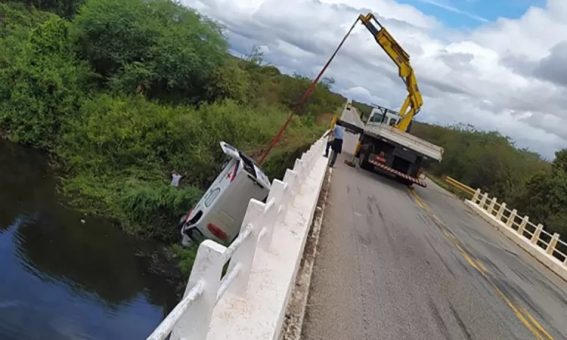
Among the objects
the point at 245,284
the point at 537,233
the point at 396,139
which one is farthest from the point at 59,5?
the point at 245,284

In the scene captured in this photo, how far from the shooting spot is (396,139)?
25.6 meters

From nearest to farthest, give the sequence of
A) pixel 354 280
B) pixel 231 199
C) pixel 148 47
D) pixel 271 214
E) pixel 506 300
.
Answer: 1. pixel 271 214
2. pixel 354 280
3. pixel 506 300
4. pixel 231 199
5. pixel 148 47

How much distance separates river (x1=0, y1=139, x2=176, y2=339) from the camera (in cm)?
1347

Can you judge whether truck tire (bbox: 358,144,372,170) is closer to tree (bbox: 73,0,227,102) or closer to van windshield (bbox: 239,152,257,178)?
van windshield (bbox: 239,152,257,178)

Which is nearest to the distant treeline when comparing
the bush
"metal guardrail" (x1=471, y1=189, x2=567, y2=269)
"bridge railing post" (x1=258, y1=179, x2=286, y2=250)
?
"metal guardrail" (x1=471, y1=189, x2=567, y2=269)

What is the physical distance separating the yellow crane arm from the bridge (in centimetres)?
1065

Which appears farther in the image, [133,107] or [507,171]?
[507,171]

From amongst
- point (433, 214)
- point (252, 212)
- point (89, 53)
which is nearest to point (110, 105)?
point (89, 53)

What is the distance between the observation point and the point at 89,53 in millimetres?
34312

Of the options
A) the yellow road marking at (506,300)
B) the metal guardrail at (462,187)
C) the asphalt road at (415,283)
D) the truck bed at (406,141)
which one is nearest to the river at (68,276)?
the asphalt road at (415,283)

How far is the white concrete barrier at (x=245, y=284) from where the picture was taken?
127 inches

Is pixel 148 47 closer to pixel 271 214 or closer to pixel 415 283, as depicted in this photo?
pixel 415 283

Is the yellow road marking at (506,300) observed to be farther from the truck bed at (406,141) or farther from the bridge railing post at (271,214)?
the truck bed at (406,141)

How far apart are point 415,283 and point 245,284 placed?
5902 mm
